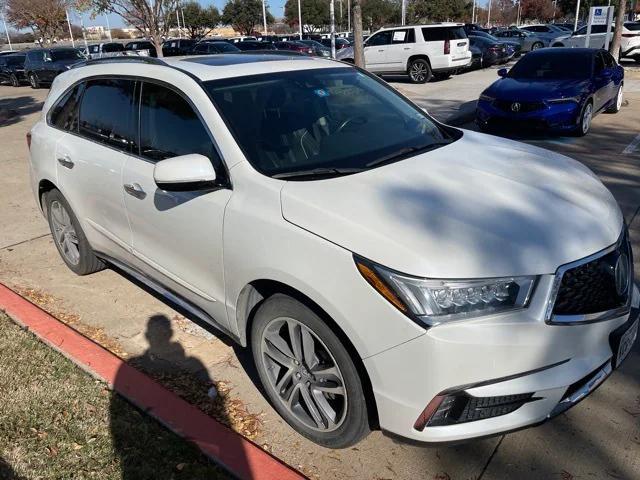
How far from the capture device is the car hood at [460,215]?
219 centimetres

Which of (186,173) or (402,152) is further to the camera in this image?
(402,152)

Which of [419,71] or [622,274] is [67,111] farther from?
[419,71]

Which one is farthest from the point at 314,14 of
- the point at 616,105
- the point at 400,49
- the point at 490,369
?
the point at 490,369

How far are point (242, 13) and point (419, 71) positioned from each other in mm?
51351

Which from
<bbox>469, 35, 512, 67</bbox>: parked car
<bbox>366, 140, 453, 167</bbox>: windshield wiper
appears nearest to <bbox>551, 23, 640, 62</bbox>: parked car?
<bbox>469, 35, 512, 67</bbox>: parked car

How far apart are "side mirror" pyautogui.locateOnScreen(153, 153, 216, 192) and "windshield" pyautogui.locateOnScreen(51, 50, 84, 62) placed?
2246cm

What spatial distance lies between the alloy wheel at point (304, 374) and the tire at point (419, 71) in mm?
17279

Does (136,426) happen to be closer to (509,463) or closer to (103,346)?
(103,346)

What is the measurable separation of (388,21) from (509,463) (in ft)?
210

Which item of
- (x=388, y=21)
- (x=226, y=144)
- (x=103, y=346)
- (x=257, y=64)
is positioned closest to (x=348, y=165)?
(x=226, y=144)

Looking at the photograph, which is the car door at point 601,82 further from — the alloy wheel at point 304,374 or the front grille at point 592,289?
the alloy wheel at point 304,374

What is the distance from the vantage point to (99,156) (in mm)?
3775

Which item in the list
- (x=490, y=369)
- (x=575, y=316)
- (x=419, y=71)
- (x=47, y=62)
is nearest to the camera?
(x=490, y=369)

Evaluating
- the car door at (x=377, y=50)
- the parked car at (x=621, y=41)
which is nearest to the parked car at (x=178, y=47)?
the car door at (x=377, y=50)
